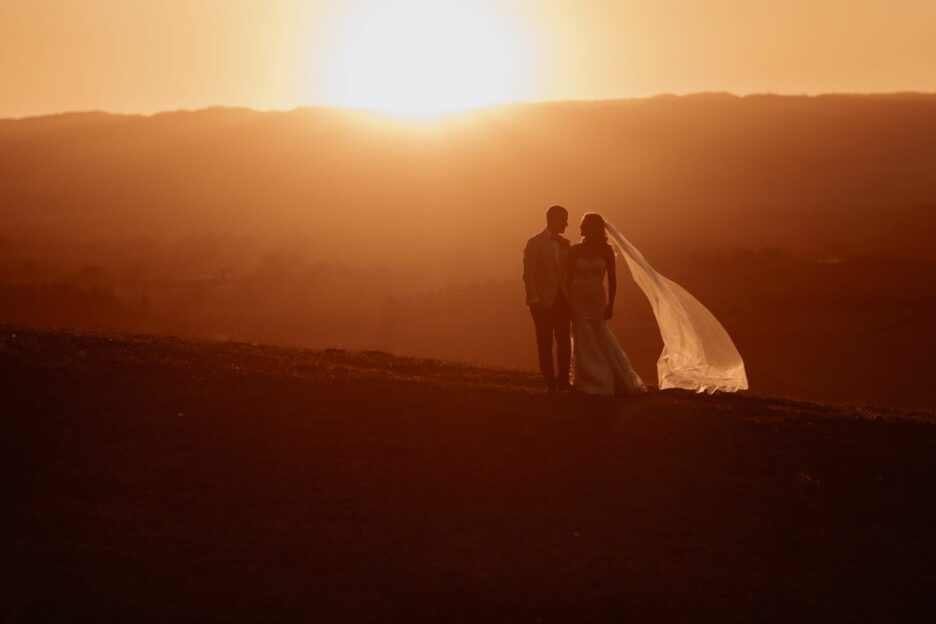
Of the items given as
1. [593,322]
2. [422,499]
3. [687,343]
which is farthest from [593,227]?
[422,499]

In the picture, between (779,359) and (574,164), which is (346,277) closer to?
(779,359)

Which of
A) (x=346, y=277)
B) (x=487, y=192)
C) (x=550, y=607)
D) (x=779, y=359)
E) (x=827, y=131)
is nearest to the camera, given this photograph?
(x=550, y=607)

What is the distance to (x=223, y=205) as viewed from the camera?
103m

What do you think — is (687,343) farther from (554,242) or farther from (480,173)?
(480,173)

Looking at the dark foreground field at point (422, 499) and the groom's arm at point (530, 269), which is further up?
the groom's arm at point (530, 269)

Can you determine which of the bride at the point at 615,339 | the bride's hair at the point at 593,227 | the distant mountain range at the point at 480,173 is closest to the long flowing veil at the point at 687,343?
the bride at the point at 615,339

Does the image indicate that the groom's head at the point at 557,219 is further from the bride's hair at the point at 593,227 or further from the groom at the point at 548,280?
the bride's hair at the point at 593,227

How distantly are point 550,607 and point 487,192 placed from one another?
90.0m

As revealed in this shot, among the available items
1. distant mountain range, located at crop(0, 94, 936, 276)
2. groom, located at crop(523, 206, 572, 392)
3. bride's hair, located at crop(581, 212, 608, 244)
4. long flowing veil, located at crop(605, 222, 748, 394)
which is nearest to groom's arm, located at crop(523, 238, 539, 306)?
groom, located at crop(523, 206, 572, 392)

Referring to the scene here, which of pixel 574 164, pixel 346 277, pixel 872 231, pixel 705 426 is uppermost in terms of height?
pixel 574 164

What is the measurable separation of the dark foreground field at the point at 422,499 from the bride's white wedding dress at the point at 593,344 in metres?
0.38

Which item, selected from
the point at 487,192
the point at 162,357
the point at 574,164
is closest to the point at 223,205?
the point at 487,192

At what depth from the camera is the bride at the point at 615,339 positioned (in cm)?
1403

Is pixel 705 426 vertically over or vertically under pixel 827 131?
under
